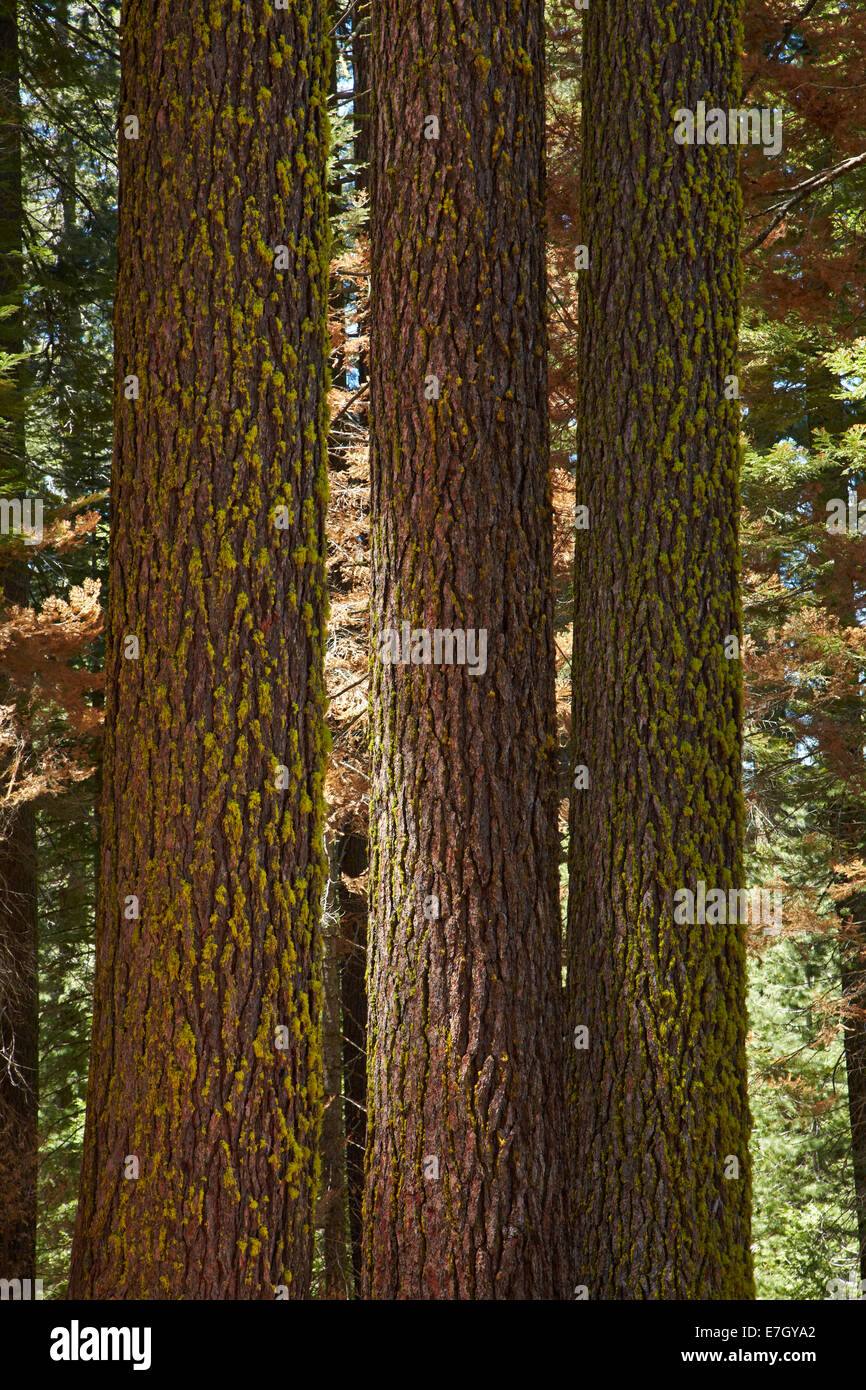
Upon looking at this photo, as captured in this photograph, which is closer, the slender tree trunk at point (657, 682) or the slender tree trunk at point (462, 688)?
the slender tree trunk at point (462, 688)

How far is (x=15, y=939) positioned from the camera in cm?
816

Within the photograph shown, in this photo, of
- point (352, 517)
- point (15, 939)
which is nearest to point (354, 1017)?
point (15, 939)

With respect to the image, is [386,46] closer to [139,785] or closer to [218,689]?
[218,689]

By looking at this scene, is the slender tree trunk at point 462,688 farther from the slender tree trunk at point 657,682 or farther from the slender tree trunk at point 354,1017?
the slender tree trunk at point 354,1017

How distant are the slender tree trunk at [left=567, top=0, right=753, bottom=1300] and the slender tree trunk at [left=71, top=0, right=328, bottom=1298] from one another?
1105 mm

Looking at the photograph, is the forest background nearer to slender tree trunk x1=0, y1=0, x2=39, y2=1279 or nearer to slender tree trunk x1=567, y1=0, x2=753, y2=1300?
slender tree trunk x1=0, y1=0, x2=39, y2=1279

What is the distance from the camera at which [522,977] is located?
3.24m

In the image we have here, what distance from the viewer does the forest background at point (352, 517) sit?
705cm

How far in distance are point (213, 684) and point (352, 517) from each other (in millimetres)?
5891

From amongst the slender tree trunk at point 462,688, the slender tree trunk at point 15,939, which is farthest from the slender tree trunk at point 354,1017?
the slender tree trunk at point 462,688

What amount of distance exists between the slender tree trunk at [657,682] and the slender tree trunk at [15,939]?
5060 mm

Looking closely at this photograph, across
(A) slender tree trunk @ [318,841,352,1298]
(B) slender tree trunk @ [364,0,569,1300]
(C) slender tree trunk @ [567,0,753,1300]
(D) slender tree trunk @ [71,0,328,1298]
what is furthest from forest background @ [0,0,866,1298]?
(D) slender tree trunk @ [71,0,328,1298]

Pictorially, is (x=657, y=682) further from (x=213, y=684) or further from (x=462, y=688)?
(x=213, y=684)

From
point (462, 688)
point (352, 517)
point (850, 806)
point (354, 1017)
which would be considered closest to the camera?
point (462, 688)
